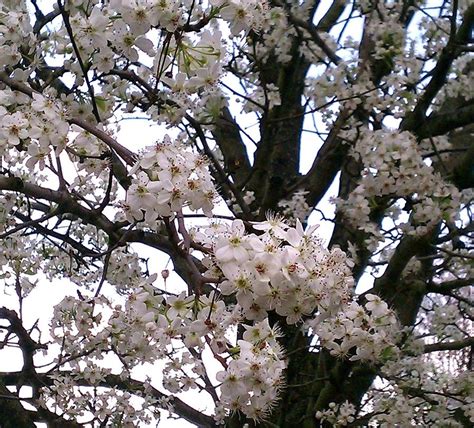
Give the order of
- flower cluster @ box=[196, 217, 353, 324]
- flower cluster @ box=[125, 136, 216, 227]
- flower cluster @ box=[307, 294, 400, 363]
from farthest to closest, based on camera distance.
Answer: flower cluster @ box=[307, 294, 400, 363]
flower cluster @ box=[125, 136, 216, 227]
flower cluster @ box=[196, 217, 353, 324]

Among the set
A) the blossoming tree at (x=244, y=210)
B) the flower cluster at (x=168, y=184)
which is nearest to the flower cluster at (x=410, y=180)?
the blossoming tree at (x=244, y=210)

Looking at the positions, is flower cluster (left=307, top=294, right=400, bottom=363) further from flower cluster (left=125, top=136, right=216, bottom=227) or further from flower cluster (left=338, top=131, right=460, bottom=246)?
flower cluster (left=338, top=131, right=460, bottom=246)

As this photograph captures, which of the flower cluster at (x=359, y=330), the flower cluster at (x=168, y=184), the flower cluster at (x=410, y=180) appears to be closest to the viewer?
the flower cluster at (x=168, y=184)

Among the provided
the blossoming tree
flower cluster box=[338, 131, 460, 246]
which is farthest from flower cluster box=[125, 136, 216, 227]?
flower cluster box=[338, 131, 460, 246]

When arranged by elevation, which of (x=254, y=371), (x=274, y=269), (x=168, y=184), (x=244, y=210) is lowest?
(x=254, y=371)

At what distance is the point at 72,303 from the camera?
3.09m

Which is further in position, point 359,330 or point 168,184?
point 359,330

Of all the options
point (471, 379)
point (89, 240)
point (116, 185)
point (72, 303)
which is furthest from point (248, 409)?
point (89, 240)

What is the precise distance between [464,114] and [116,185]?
6.50ft

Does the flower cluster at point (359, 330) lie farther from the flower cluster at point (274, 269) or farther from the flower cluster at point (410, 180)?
the flower cluster at point (410, 180)

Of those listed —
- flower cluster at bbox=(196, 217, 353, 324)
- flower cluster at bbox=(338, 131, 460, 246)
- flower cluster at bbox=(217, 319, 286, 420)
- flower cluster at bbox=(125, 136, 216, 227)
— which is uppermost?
flower cluster at bbox=(338, 131, 460, 246)

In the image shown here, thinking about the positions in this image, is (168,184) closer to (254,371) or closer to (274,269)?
(274,269)

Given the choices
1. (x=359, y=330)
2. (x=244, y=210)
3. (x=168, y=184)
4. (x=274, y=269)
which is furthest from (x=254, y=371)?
(x=244, y=210)

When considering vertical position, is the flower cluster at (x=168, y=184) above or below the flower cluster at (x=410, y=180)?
below
